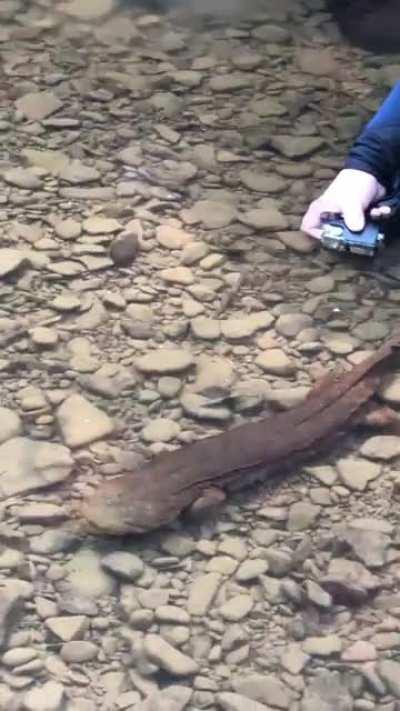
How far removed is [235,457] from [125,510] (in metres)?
0.23

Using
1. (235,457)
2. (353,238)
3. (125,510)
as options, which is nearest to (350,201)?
(353,238)

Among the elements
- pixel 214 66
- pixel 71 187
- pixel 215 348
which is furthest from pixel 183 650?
pixel 214 66

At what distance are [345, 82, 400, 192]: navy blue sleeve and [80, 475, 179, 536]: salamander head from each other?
3.20 feet

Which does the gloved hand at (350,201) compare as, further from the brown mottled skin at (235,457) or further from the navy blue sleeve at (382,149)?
the brown mottled skin at (235,457)

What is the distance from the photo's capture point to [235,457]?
206 cm

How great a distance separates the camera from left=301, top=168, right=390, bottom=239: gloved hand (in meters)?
2.50

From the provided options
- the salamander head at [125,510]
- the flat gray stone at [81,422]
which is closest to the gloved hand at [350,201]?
the flat gray stone at [81,422]

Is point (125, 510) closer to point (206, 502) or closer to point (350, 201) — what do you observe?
point (206, 502)

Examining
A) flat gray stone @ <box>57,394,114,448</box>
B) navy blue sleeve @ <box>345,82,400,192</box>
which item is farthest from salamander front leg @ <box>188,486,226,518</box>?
navy blue sleeve @ <box>345,82,400,192</box>

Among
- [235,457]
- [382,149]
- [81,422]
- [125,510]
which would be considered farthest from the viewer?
[382,149]

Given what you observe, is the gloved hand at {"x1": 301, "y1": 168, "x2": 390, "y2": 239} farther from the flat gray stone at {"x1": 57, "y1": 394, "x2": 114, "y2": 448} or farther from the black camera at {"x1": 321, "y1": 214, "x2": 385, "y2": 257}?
the flat gray stone at {"x1": 57, "y1": 394, "x2": 114, "y2": 448}

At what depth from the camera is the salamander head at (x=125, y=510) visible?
1.92 m

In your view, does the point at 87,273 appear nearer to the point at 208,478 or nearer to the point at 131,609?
the point at 208,478

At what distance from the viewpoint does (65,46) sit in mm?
3143
